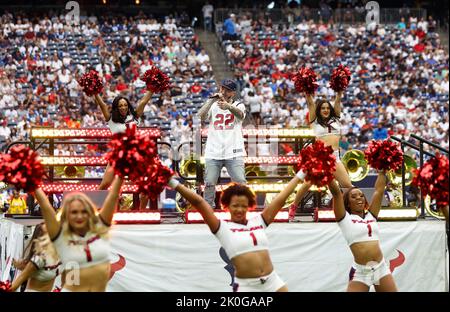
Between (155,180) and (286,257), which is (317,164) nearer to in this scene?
(155,180)

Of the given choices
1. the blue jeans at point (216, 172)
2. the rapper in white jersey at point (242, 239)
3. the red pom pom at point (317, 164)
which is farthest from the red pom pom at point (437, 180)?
the blue jeans at point (216, 172)

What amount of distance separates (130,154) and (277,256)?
420 cm

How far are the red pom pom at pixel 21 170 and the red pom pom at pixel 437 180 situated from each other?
2.53m

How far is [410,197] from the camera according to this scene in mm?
16672

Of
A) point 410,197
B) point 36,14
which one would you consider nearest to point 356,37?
point 36,14

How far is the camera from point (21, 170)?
6422 mm

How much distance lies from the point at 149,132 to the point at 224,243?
4.13m

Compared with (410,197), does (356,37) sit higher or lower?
higher

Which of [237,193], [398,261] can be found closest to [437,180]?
[237,193]

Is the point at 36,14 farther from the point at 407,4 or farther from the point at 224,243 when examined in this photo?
the point at 224,243

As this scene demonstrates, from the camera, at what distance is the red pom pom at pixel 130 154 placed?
20.9 ft

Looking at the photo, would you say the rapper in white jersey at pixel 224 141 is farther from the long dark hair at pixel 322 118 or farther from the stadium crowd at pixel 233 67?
the stadium crowd at pixel 233 67

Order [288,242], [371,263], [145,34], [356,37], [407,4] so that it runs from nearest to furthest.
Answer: [371,263] → [288,242] → [145,34] → [356,37] → [407,4]

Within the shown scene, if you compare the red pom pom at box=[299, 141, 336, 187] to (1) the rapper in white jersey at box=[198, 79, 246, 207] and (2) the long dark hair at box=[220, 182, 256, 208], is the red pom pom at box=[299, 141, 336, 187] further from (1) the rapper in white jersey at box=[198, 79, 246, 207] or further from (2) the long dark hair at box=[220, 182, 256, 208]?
(1) the rapper in white jersey at box=[198, 79, 246, 207]
